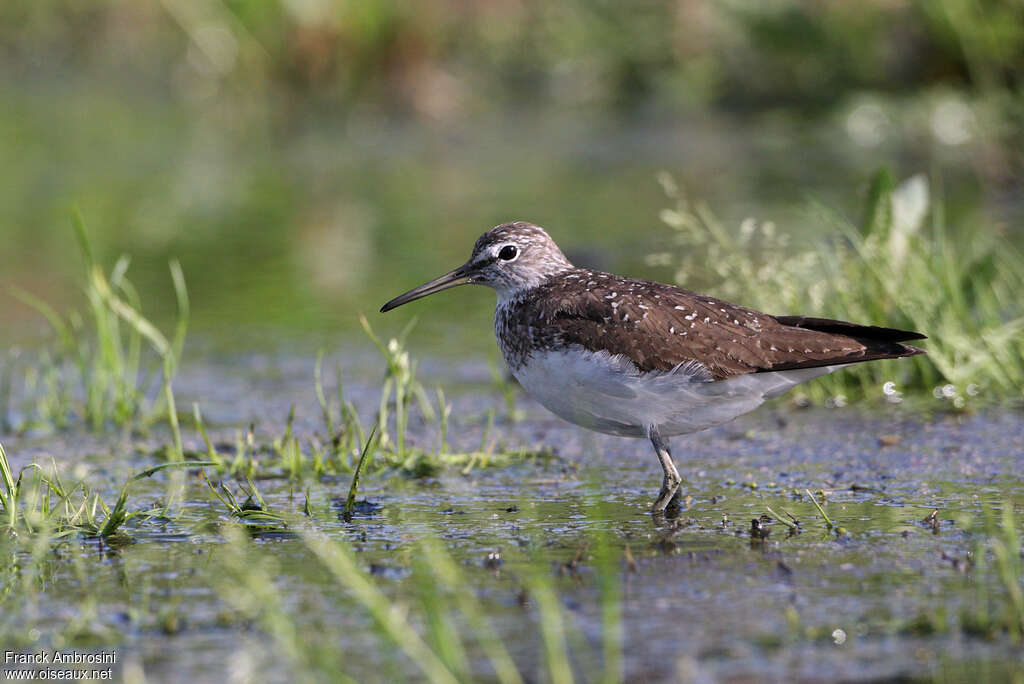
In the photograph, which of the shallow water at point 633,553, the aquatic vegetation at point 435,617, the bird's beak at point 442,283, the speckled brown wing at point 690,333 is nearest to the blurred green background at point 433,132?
the bird's beak at point 442,283

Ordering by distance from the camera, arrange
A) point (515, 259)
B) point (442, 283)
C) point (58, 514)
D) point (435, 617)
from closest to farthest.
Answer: point (435, 617)
point (58, 514)
point (515, 259)
point (442, 283)

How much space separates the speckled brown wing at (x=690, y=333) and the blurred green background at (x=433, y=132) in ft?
10.5

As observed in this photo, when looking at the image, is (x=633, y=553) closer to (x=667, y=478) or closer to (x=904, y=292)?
(x=667, y=478)

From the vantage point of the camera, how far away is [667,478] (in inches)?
240

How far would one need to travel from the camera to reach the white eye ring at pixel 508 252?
694 centimetres

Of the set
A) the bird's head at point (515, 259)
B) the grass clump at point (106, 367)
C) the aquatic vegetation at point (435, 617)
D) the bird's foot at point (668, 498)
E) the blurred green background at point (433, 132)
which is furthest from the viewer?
the blurred green background at point (433, 132)

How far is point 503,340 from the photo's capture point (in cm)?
668

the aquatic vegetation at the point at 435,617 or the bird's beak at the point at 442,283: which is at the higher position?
the bird's beak at the point at 442,283

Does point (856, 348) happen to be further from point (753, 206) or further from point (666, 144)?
point (666, 144)

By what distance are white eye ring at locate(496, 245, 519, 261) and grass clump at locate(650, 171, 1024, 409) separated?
0.96m

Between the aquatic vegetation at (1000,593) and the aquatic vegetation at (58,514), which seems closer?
the aquatic vegetation at (1000,593)

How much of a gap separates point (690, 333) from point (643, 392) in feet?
1.20

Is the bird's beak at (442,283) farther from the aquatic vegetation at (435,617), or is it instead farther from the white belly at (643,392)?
the aquatic vegetation at (435,617)

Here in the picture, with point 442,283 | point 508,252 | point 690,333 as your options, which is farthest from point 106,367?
point 690,333
